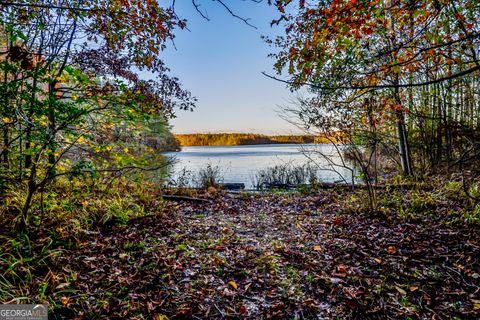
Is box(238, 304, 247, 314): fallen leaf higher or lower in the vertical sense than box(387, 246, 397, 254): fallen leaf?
lower

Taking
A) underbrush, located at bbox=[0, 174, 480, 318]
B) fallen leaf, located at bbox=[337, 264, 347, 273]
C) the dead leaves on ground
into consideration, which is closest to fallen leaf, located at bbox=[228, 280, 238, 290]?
the dead leaves on ground

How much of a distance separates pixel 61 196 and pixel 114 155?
1812mm

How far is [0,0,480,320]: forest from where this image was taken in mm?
2320

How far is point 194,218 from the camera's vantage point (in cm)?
503

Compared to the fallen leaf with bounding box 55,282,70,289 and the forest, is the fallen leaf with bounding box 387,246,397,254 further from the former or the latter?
the fallen leaf with bounding box 55,282,70,289

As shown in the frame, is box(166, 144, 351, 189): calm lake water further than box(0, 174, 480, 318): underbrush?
Yes

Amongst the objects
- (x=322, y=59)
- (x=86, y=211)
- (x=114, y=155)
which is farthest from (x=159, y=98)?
(x=322, y=59)

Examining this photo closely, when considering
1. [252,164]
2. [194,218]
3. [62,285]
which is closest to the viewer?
[62,285]

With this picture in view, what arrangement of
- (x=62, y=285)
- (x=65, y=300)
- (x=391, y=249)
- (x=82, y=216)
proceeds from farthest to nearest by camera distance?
(x=82, y=216), (x=391, y=249), (x=62, y=285), (x=65, y=300)

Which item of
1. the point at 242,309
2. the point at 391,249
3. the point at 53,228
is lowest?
the point at 242,309

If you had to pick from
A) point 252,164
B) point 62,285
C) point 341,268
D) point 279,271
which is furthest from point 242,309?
point 252,164

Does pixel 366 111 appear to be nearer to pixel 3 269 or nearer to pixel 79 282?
pixel 79 282

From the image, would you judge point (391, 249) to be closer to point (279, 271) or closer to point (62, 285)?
point (279, 271)

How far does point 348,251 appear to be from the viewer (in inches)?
133
